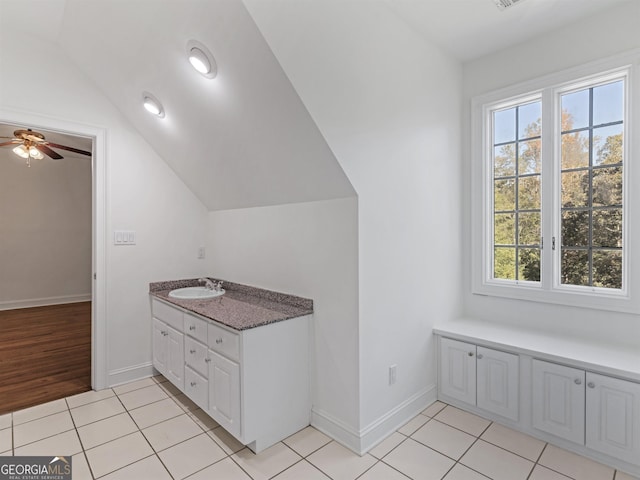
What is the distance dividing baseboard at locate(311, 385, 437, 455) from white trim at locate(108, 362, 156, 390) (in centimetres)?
171

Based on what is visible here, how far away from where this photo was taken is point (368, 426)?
7.10ft

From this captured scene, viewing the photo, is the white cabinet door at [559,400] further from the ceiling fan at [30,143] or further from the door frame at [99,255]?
the ceiling fan at [30,143]

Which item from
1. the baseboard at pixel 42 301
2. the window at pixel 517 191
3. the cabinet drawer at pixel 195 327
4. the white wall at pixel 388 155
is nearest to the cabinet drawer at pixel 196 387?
the cabinet drawer at pixel 195 327

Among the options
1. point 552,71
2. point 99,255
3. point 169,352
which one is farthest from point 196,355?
point 552,71

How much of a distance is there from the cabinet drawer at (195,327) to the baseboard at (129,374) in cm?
93

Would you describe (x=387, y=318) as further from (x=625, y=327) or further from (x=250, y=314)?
(x=625, y=327)

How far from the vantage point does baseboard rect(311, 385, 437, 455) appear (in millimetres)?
2119

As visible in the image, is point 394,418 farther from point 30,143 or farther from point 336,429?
point 30,143

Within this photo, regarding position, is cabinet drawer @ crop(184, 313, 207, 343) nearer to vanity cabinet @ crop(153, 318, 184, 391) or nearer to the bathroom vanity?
the bathroom vanity

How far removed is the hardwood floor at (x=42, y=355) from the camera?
284cm

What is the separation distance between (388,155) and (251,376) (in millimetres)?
1654

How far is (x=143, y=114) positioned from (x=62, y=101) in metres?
0.61

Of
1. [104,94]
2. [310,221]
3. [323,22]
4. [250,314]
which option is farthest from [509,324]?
[104,94]

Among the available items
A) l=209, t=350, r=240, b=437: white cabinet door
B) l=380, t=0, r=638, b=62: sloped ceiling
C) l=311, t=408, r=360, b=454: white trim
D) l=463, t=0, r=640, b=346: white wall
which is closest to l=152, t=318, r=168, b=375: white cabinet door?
l=209, t=350, r=240, b=437: white cabinet door
